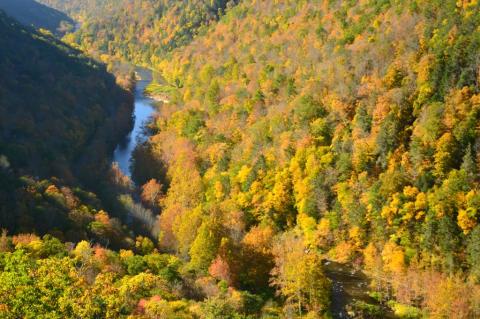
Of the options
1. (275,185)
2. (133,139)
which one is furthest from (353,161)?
(133,139)

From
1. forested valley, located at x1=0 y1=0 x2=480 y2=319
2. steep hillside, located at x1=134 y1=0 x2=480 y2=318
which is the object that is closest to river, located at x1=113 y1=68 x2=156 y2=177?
forested valley, located at x1=0 y1=0 x2=480 y2=319

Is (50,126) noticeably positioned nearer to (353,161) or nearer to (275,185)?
(275,185)

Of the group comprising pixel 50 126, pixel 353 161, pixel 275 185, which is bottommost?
pixel 275 185

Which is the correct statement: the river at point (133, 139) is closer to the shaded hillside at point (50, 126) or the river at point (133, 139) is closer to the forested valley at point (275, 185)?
the shaded hillside at point (50, 126)

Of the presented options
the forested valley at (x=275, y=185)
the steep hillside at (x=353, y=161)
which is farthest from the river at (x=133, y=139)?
the steep hillside at (x=353, y=161)

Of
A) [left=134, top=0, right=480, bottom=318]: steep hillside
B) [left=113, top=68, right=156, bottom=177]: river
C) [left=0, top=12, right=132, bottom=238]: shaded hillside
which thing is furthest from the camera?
[left=113, top=68, right=156, bottom=177]: river

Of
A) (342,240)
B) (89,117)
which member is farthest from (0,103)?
(342,240)

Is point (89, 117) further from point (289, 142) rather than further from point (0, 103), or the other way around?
point (289, 142)

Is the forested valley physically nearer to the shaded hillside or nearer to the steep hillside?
the steep hillside
